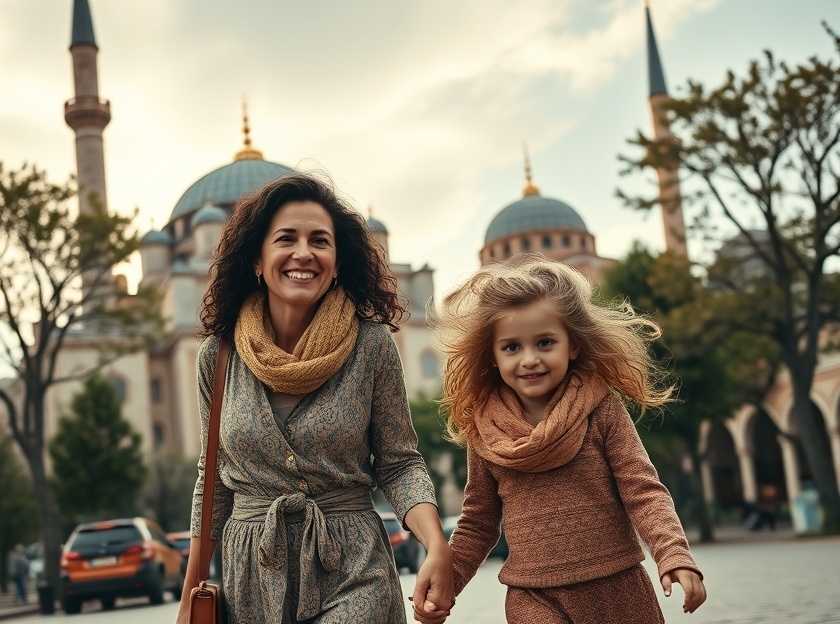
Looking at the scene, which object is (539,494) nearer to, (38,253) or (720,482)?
(38,253)

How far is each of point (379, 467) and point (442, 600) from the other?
437 mm

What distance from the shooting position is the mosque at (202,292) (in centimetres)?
4726

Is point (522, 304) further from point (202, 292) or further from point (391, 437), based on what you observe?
point (202, 292)

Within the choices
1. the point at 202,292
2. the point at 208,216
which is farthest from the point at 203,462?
the point at 208,216

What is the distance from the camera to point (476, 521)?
12.3 ft

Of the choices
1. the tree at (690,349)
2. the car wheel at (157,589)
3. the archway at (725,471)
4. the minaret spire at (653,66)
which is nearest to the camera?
the car wheel at (157,589)

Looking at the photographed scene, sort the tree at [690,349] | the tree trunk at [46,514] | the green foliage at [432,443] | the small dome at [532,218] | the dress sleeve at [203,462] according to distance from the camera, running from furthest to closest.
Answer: the small dome at [532,218] < the green foliage at [432,443] < the tree at [690,349] < the tree trunk at [46,514] < the dress sleeve at [203,462]

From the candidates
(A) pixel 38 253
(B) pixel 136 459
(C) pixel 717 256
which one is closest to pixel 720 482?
(B) pixel 136 459

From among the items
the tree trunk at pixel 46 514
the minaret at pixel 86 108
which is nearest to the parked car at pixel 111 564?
the tree trunk at pixel 46 514

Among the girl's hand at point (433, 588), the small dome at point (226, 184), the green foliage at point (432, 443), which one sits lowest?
the girl's hand at point (433, 588)

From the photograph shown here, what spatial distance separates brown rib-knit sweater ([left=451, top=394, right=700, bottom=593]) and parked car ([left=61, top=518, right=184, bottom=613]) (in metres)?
15.1

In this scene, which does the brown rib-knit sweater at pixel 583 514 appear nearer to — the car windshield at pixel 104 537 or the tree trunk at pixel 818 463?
the car windshield at pixel 104 537

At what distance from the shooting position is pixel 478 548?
373 centimetres

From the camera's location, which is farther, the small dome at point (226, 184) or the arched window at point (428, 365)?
the small dome at point (226, 184)
